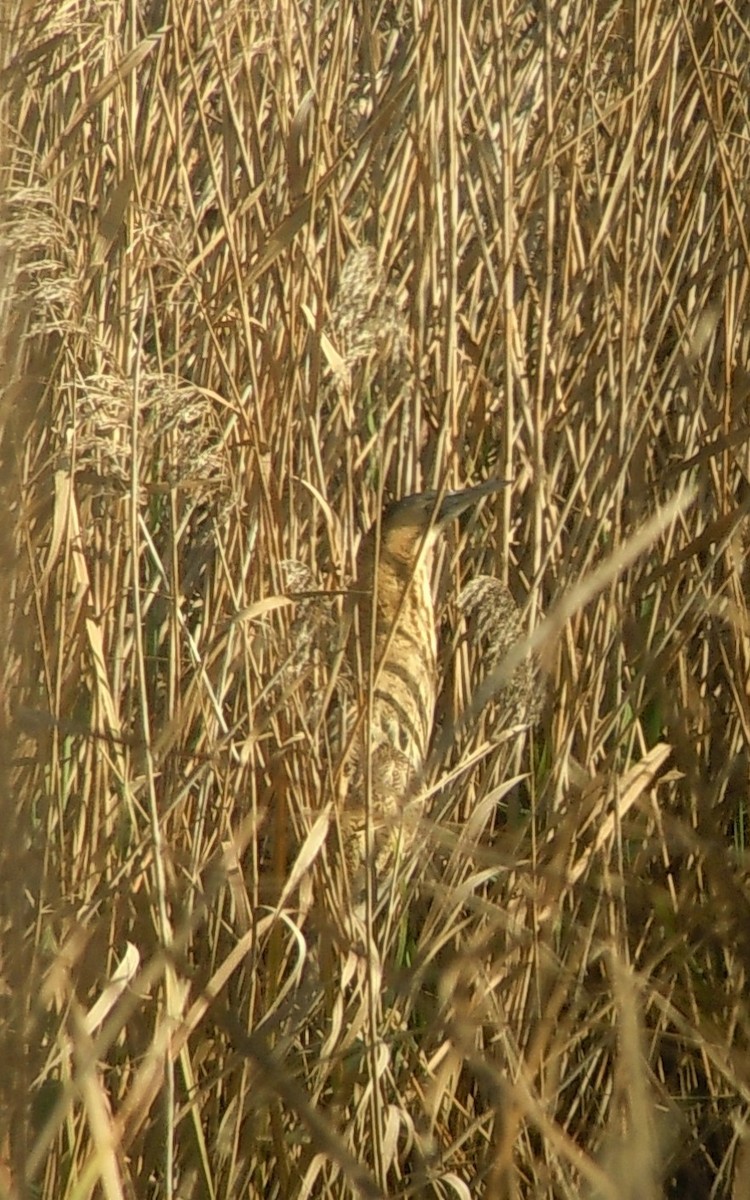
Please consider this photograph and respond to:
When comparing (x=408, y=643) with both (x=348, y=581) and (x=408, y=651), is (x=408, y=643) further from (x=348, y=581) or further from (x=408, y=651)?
(x=348, y=581)

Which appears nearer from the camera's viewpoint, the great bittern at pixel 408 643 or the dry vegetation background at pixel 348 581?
the dry vegetation background at pixel 348 581

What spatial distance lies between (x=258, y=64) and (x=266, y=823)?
0.82 m

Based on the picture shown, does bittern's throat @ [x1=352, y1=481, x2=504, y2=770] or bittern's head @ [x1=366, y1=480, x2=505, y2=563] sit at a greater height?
bittern's head @ [x1=366, y1=480, x2=505, y2=563]

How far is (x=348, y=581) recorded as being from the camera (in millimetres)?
1310

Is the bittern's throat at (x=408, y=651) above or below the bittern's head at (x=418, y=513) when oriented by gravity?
below

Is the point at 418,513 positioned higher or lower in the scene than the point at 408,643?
higher

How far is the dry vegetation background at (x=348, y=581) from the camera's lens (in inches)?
40.2

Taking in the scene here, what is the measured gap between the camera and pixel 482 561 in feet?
5.26

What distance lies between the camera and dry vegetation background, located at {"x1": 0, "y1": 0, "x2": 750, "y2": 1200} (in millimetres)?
1021

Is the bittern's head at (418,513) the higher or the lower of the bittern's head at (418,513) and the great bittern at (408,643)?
the higher

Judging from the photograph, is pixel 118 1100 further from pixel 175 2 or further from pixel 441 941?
pixel 175 2

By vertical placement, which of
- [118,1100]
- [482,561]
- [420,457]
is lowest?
[118,1100]

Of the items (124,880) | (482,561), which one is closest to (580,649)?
(482,561)

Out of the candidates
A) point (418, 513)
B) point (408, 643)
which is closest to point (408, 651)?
point (408, 643)
